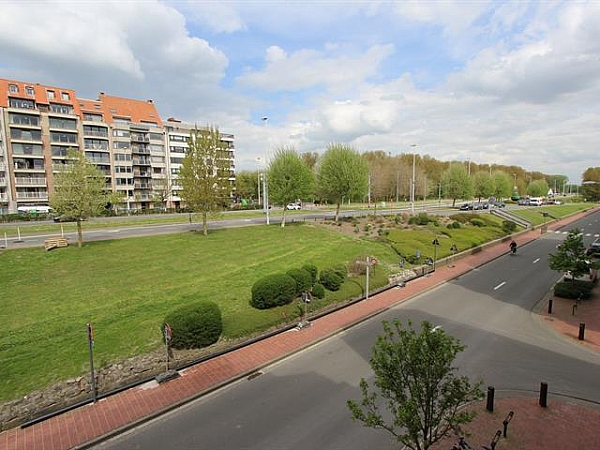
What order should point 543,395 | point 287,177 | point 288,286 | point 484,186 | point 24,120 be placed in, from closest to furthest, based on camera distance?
point 543,395 → point 288,286 → point 287,177 → point 24,120 → point 484,186

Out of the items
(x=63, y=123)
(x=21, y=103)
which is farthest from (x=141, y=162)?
(x=21, y=103)

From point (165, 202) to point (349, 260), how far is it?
63.9 m

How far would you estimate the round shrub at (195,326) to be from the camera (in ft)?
40.8

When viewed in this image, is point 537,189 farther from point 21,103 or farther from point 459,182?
point 21,103

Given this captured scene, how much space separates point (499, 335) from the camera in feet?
48.7

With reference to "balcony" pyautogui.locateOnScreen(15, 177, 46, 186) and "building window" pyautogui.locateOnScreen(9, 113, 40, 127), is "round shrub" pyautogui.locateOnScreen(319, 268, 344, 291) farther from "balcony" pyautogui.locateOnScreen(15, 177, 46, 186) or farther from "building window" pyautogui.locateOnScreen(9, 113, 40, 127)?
"building window" pyautogui.locateOnScreen(9, 113, 40, 127)

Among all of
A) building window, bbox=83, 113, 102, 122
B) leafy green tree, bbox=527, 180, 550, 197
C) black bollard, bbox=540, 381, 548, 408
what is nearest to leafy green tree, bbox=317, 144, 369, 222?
black bollard, bbox=540, 381, 548, 408

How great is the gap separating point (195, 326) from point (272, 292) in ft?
14.7

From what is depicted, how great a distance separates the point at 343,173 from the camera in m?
42.4

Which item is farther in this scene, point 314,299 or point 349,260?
point 349,260

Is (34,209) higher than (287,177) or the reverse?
the reverse

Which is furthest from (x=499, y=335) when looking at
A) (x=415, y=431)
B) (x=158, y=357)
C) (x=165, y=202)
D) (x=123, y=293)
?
(x=165, y=202)

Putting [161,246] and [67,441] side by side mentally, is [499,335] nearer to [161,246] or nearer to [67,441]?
[67,441]

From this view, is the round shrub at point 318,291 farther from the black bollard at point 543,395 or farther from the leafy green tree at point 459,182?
the leafy green tree at point 459,182
